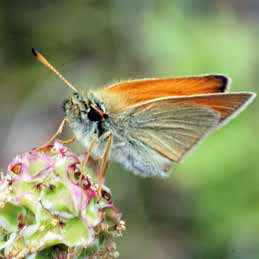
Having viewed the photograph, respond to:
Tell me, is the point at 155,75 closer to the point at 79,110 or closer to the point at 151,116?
the point at 151,116

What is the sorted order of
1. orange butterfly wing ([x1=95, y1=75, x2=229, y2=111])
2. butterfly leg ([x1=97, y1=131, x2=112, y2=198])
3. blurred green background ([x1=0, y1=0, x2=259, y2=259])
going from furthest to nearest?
blurred green background ([x1=0, y1=0, x2=259, y2=259]), orange butterfly wing ([x1=95, y1=75, x2=229, y2=111]), butterfly leg ([x1=97, y1=131, x2=112, y2=198])

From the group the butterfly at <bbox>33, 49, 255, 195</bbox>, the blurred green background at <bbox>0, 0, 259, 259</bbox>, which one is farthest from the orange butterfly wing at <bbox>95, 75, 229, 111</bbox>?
the blurred green background at <bbox>0, 0, 259, 259</bbox>

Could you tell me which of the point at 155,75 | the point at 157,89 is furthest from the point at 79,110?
the point at 155,75

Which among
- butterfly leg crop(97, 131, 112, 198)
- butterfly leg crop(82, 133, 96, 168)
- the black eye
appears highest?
the black eye

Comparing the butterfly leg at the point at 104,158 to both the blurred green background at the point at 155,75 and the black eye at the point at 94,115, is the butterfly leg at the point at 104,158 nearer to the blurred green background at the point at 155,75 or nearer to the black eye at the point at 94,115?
the black eye at the point at 94,115

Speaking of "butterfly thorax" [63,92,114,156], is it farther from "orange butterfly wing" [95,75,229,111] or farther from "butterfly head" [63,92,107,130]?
"orange butterfly wing" [95,75,229,111]

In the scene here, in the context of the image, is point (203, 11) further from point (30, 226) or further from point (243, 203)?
point (30, 226)
